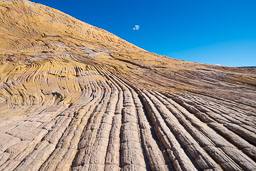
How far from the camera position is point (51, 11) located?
27.0 m

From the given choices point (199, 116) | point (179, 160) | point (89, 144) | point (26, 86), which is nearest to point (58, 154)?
point (89, 144)

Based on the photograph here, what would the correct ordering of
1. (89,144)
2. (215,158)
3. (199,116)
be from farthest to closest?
(199,116) → (89,144) → (215,158)

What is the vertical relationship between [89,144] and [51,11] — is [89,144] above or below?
below

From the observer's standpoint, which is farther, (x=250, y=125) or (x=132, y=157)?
(x=250, y=125)

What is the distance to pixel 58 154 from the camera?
2746mm

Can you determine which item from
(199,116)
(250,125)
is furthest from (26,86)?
(250,125)

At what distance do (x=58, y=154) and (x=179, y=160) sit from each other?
91.6 inches

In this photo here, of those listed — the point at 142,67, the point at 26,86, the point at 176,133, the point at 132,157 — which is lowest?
the point at 26,86

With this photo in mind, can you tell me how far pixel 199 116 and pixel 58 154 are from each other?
3.90 m

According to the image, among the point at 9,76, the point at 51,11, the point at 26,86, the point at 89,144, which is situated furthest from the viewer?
the point at 51,11

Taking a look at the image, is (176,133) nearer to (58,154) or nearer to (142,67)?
(58,154)

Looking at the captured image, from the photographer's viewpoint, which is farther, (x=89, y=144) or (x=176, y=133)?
(x=176, y=133)

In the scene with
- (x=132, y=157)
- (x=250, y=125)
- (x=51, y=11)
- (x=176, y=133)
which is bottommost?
(x=132, y=157)

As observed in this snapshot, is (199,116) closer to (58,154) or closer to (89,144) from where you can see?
(89,144)
